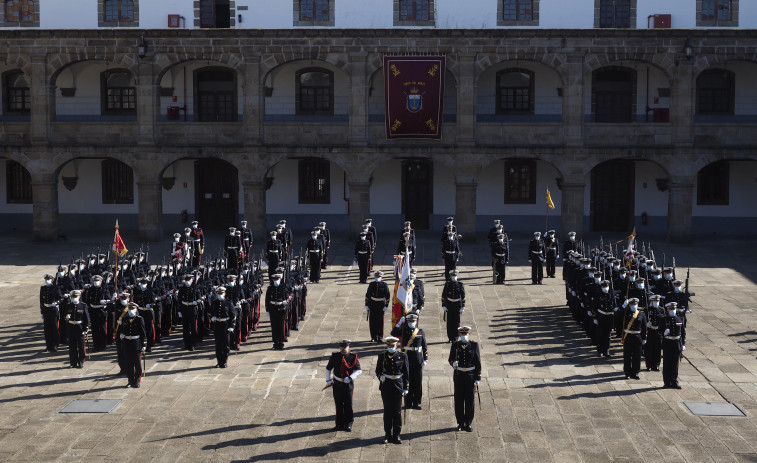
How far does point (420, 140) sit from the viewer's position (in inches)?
1328

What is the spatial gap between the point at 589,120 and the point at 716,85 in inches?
208

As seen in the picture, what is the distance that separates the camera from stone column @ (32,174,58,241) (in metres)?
34.3

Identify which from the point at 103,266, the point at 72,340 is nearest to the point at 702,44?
the point at 103,266

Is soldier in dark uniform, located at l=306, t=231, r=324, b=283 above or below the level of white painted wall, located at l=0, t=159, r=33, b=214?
below

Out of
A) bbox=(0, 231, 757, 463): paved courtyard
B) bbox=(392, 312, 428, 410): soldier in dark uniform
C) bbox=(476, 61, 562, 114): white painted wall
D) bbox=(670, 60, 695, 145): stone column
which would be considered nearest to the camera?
bbox=(0, 231, 757, 463): paved courtyard

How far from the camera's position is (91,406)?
1441 centimetres

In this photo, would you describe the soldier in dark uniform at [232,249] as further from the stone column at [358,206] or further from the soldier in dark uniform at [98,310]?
the soldier in dark uniform at [98,310]

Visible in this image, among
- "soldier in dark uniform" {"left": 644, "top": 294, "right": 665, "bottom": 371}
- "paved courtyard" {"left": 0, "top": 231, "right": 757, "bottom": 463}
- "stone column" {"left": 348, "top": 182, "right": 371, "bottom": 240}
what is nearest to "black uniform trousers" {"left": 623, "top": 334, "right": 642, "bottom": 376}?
"paved courtyard" {"left": 0, "top": 231, "right": 757, "bottom": 463}

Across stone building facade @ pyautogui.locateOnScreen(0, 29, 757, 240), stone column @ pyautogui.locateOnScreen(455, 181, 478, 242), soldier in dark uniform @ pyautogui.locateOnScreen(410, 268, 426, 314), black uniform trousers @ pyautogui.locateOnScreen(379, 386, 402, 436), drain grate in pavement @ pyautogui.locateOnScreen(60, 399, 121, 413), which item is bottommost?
drain grate in pavement @ pyautogui.locateOnScreen(60, 399, 121, 413)

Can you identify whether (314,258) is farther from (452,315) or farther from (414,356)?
(414,356)

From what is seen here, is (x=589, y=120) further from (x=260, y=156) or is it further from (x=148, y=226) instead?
(x=148, y=226)

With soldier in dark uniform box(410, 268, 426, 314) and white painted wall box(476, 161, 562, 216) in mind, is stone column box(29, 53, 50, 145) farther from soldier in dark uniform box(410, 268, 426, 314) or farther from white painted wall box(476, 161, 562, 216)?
soldier in dark uniform box(410, 268, 426, 314)

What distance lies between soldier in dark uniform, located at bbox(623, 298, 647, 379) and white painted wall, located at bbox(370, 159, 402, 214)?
21.5 meters

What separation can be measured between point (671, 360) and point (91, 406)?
970cm
